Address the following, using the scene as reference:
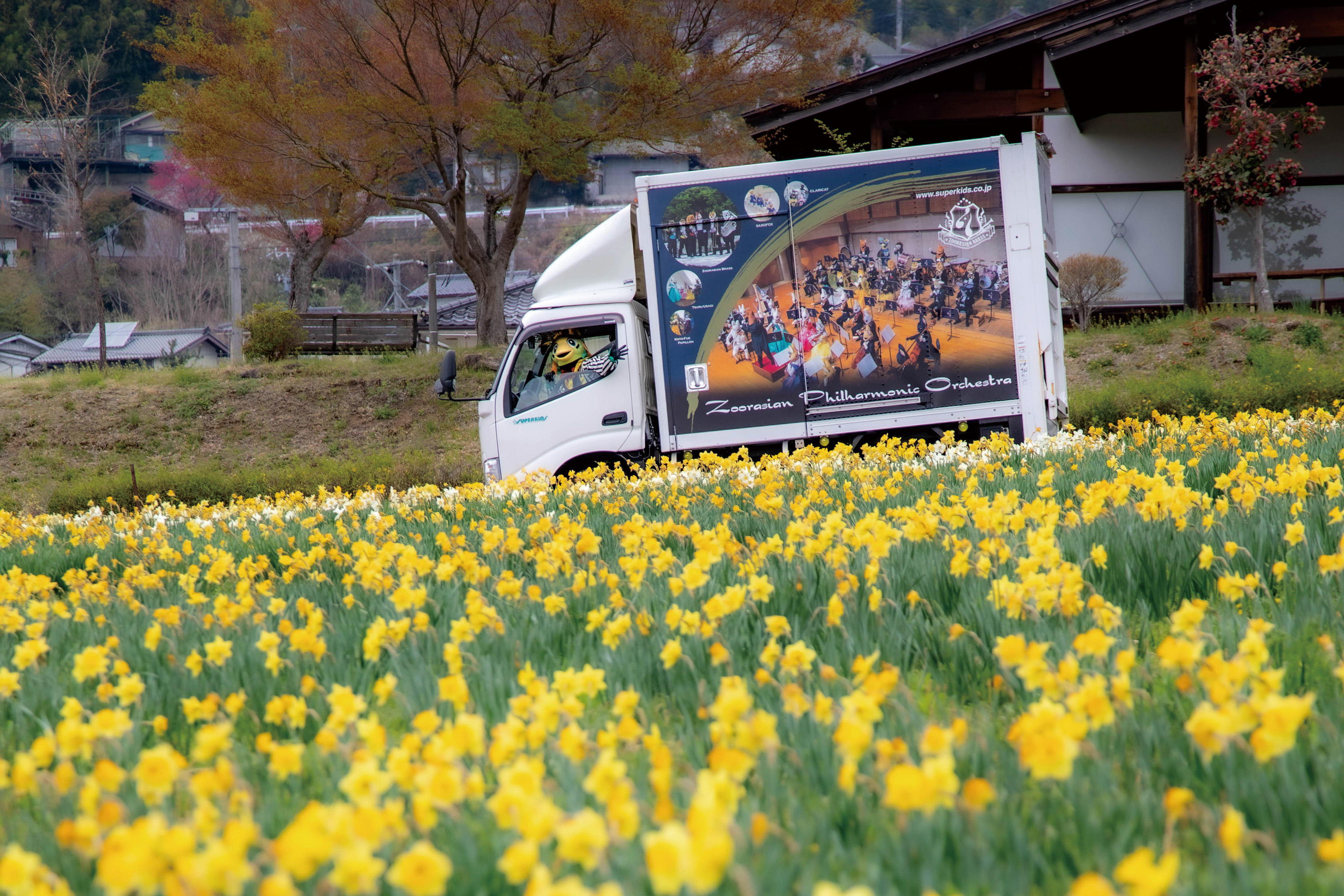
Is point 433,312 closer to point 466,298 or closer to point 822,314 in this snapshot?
point 822,314

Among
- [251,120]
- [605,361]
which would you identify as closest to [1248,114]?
[605,361]

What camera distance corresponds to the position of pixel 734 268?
30.6 feet

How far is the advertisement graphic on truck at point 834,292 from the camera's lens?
903cm

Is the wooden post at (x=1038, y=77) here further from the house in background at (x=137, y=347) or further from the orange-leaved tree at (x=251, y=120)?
the house in background at (x=137, y=347)

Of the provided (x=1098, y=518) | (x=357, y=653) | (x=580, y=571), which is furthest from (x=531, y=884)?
(x=1098, y=518)

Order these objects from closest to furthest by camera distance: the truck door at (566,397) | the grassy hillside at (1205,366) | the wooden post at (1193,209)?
1. the truck door at (566,397)
2. the grassy hillside at (1205,366)
3. the wooden post at (1193,209)

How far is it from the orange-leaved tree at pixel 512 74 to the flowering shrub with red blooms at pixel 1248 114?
5.98 metres

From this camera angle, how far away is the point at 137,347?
144 feet

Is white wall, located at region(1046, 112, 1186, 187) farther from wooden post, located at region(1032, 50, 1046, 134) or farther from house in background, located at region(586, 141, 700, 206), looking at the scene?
house in background, located at region(586, 141, 700, 206)

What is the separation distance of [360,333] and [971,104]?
46.1 ft

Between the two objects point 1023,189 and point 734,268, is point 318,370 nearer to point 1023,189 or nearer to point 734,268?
point 734,268

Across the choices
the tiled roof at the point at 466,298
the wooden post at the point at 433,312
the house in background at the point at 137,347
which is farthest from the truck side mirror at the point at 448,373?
the house in background at the point at 137,347

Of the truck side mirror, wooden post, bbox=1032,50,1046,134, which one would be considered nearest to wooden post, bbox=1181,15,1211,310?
wooden post, bbox=1032,50,1046,134

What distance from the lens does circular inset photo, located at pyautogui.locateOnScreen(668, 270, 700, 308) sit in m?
9.33
